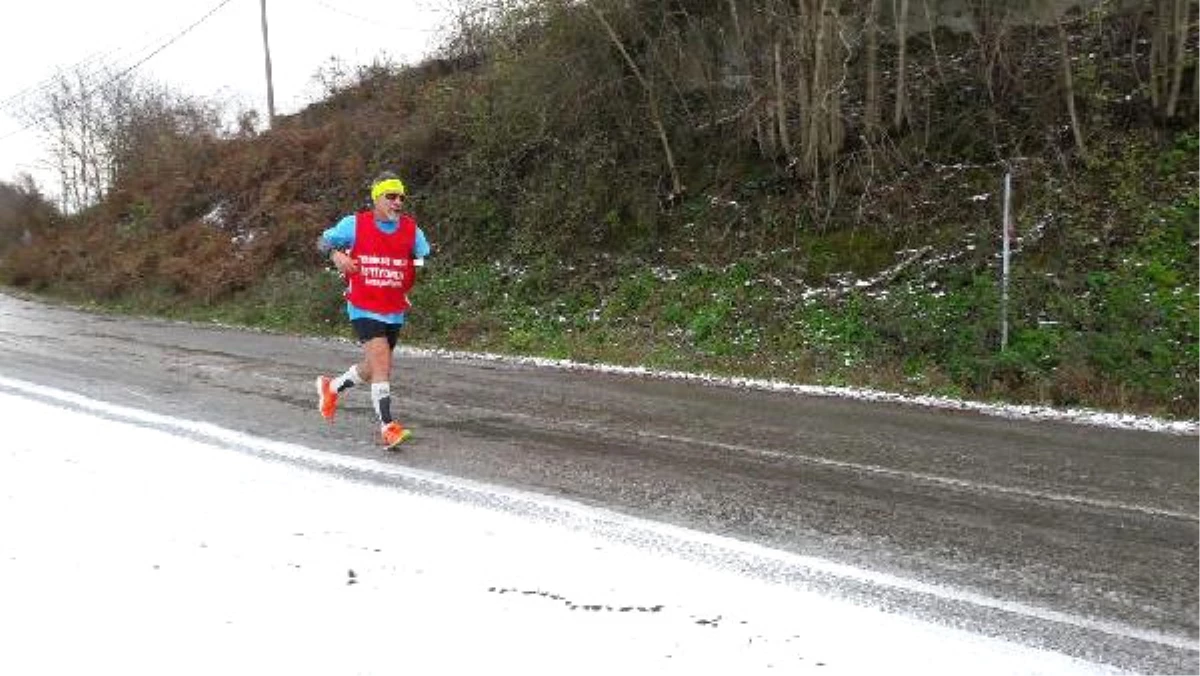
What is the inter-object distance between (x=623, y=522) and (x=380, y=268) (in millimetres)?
3054

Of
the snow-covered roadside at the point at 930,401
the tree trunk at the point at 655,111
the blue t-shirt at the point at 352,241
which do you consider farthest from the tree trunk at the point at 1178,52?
the blue t-shirt at the point at 352,241

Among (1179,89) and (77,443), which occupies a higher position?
(1179,89)

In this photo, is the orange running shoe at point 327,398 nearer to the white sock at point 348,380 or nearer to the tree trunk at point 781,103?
the white sock at point 348,380

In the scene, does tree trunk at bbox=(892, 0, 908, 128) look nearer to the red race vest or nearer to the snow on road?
the red race vest

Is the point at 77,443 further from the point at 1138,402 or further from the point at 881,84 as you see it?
the point at 881,84

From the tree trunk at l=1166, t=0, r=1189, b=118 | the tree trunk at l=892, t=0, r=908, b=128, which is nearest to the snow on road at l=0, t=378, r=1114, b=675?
the tree trunk at l=1166, t=0, r=1189, b=118

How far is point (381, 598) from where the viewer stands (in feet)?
13.4

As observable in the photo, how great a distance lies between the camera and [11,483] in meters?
5.86

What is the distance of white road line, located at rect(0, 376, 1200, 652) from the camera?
4.04 m

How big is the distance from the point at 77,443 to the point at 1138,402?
9687mm

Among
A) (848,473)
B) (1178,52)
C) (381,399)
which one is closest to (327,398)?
(381,399)

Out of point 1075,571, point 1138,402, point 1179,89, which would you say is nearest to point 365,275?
point 1075,571

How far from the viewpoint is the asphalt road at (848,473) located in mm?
4316

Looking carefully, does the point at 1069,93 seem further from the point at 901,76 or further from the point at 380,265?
the point at 380,265
